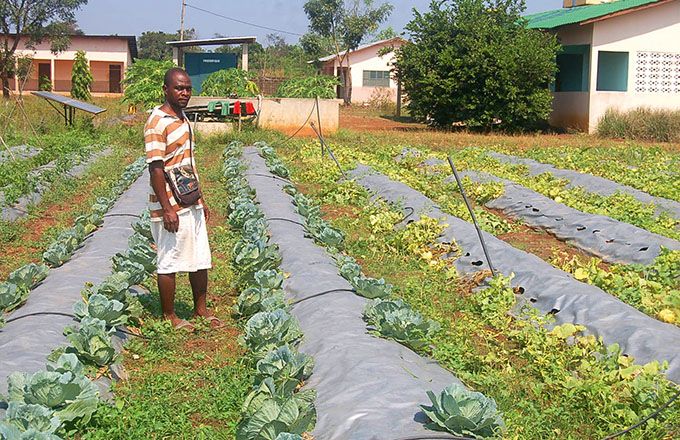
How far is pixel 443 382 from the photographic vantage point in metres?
4.43

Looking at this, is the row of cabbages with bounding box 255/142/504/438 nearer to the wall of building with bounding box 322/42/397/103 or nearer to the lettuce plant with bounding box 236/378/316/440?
the lettuce plant with bounding box 236/378/316/440

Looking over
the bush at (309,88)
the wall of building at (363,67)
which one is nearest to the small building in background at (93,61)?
the wall of building at (363,67)

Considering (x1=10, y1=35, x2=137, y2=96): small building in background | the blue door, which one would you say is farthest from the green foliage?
(x1=10, y1=35, x2=137, y2=96): small building in background

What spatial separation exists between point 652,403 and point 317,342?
5.94ft

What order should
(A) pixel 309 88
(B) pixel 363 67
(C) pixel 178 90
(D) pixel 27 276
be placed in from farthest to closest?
(B) pixel 363 67 < (A) pixel 309 88 < (D) pixel 27 276 < (C) pixel 178 90

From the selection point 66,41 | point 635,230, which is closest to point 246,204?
point 635,230

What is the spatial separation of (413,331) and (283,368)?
96 cm

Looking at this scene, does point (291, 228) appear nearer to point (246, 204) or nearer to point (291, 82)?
point (246, 204)

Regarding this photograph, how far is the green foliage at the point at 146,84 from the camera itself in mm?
21297

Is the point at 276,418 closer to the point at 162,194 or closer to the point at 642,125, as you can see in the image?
the point at 162,194

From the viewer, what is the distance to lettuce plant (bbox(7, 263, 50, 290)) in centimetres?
589

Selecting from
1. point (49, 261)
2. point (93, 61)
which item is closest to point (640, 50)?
point (49, 261)

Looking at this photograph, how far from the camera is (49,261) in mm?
6742

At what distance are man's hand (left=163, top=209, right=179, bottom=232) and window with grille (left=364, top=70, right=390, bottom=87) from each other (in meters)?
40.8
